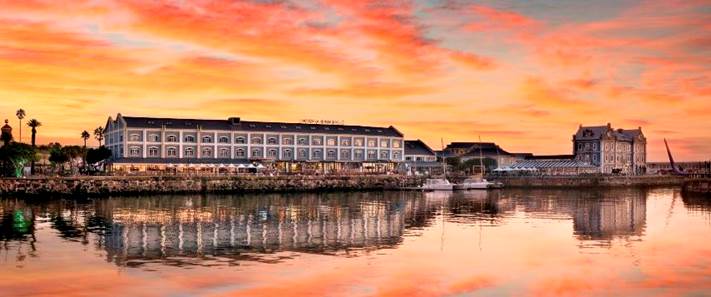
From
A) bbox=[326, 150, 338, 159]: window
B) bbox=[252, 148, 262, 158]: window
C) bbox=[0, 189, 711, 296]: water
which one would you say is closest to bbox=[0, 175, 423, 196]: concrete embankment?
bbox=[326, 150, 338, 159]: window

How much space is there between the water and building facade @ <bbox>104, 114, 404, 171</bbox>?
66489 millimetres

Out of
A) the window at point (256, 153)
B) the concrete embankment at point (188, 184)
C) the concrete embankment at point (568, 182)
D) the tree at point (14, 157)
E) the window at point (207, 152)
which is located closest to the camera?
the concrete embankment at point (188, 184)

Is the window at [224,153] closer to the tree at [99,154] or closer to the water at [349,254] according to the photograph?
the tree at [99,154]

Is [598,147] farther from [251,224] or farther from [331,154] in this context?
[251,224]

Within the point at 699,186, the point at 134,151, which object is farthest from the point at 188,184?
the point at 699,186

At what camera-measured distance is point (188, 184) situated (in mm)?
113188

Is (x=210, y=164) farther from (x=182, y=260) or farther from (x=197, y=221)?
(x=182, y=260)

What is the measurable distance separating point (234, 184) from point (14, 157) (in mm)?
34215

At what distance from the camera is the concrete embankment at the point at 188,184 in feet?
321

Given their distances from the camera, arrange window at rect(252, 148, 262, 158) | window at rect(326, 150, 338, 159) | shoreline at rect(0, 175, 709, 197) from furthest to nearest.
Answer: window at rect(326, 150, 338, 159)
window at rect(252, 148, 262, 158)
shoreline at rect(0, 175, 709, 197)

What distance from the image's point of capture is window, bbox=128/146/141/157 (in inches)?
5239

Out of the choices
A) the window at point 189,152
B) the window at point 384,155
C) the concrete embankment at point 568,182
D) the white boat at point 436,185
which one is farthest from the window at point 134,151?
the concrete embankment at point 568,182

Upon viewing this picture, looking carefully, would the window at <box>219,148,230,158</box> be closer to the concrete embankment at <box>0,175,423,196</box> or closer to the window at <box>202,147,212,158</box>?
the window at <box>202,147,212,158</box>

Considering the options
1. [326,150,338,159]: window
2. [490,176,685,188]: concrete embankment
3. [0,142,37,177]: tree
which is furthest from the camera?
[326,150,338,159]: window
